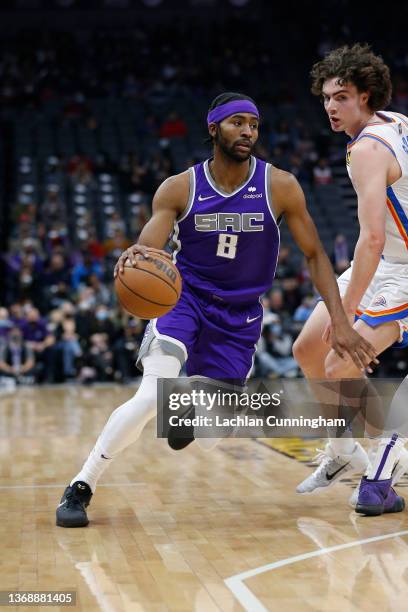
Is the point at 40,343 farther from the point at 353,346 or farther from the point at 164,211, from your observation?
the point at 353,346

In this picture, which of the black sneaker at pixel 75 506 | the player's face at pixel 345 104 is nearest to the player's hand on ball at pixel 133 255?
the black sneaker at pixel 75 506

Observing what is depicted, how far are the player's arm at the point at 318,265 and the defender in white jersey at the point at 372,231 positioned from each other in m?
0.08

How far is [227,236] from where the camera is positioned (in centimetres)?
514

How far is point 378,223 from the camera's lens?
15.6 ft

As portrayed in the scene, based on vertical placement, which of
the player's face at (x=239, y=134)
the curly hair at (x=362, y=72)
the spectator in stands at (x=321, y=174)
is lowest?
the player's face at (x=239, y=134)

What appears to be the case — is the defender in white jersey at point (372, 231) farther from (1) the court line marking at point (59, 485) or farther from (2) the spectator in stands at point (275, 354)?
(2) the spectator in stands at point (275, 354)

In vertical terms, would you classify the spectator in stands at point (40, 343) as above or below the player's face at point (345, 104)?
below

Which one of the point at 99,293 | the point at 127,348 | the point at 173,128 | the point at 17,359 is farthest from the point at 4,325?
the point at 173,128

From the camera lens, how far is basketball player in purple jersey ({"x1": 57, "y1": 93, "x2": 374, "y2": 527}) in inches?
194

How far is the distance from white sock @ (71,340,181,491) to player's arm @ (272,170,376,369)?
2.67 ft

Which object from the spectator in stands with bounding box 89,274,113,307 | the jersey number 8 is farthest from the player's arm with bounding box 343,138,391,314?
the spectator in stands with bounding box 89,274,113,307

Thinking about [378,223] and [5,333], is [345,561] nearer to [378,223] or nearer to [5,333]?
[378,223]

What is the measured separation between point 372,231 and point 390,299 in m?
0.46

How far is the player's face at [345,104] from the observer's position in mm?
5094
